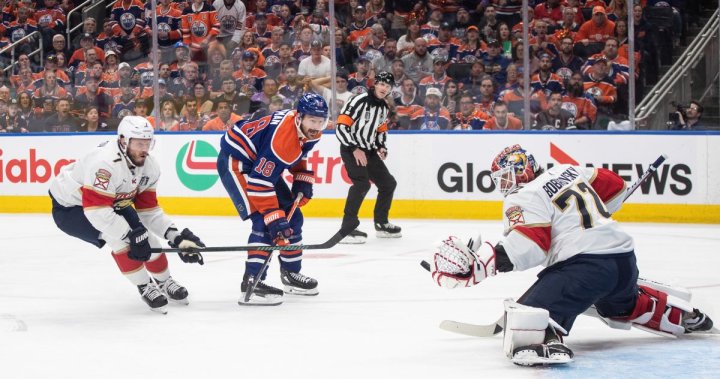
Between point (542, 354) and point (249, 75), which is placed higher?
point (249, 75)

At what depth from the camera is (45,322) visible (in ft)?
17.5

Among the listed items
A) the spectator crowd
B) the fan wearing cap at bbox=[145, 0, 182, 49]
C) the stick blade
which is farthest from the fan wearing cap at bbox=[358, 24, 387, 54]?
the stick blade

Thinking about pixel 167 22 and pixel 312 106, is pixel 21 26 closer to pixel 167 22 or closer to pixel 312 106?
pixel 167 22

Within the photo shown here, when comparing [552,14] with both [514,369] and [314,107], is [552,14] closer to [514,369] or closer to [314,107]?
[314,107]

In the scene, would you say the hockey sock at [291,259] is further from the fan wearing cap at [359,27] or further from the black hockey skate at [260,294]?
the fan wearing cap at [359,27]

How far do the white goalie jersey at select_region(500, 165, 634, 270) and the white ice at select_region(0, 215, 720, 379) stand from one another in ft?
1.39

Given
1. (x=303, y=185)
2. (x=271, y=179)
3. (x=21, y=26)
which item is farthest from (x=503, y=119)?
(x=21, y=26)

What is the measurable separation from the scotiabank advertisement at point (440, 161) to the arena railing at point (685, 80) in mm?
203

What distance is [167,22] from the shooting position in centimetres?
1108

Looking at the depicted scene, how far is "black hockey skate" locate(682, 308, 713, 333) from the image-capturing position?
4.66 metres

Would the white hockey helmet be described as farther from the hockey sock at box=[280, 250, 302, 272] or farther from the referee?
the referee

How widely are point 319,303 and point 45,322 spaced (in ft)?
4.55

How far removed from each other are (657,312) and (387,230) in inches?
173

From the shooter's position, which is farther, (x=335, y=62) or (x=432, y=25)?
(x=335, y=62)
